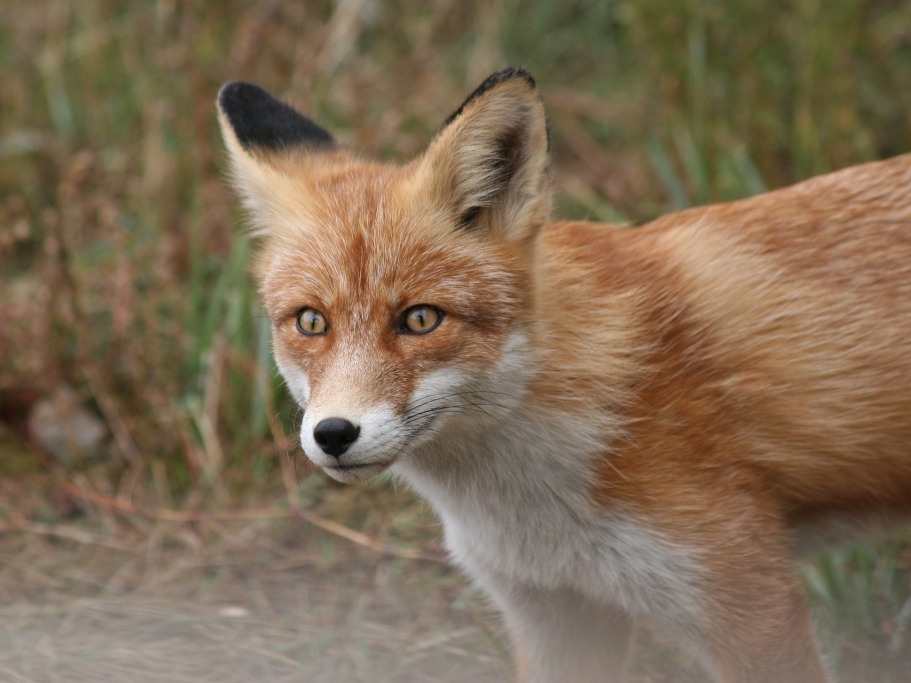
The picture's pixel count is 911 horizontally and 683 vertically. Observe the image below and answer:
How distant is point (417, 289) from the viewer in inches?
115

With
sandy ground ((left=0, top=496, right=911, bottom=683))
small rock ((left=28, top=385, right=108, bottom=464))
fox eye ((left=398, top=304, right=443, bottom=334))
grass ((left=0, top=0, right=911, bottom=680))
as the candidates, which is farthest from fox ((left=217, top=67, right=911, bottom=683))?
small rock ((left=28, top=385, right=108, bottom=464))

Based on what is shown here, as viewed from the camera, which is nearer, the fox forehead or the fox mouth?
the fox mouth

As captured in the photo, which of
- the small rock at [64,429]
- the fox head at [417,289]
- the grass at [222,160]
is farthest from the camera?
the small rock at [64,429]

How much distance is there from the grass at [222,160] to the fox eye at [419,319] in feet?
5.16

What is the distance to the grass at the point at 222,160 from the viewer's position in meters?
5.27

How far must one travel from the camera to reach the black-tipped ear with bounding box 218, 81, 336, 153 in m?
3.47

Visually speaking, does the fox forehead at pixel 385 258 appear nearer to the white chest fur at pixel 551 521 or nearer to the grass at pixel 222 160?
the white chest fur at pixel 551 521

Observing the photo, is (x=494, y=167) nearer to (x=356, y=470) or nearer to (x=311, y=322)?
(x=311, y=322)

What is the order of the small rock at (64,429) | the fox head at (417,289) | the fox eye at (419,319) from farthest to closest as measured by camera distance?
the small rock at (64,429), the fox eye at (419,319), the fox head at (417,289)

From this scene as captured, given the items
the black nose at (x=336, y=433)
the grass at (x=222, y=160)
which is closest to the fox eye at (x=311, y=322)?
the black nose at (x=336, y=433)

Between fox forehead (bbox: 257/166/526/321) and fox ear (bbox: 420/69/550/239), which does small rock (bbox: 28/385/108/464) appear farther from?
fox ear (bbox: 420/69/550/239)

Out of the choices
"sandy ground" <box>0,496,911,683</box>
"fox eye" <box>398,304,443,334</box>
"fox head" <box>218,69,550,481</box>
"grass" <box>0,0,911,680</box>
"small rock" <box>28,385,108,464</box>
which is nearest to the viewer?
"fox head" <box>218,69,550,481</box>

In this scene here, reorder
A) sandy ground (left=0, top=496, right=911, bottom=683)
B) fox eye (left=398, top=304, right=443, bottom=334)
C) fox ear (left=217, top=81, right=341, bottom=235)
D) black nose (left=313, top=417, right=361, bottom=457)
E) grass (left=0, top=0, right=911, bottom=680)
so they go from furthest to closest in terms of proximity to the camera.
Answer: grass (left=0, top=0, right=911, bottom=680) → sandy ground (left=0, top=496, right=911, bottom=683) → fox ear (left=217, top=81, right=341, bottom=235) → fox eye (left=398, top=304, right=443, bottom=334) → black nose (left=313, top=417, right=361, bottom=457)

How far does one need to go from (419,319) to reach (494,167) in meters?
0.52
